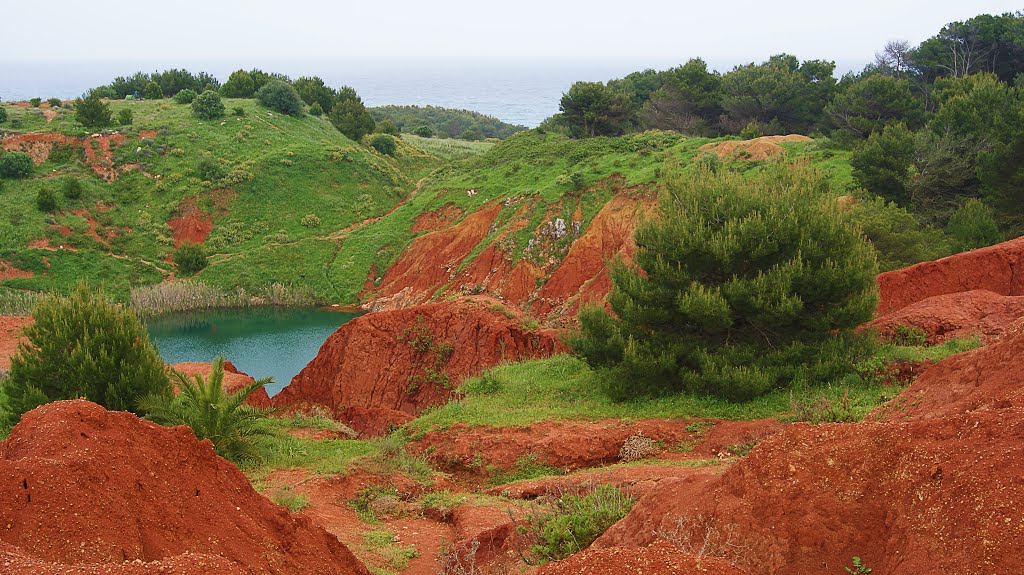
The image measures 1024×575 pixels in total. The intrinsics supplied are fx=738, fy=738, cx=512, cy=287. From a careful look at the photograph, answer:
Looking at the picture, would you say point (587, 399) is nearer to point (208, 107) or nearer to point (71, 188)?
point (71, 188)

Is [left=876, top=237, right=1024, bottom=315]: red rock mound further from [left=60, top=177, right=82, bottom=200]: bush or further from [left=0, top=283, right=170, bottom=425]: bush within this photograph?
[left=60, top=177, right=82, bottom=200]: bush

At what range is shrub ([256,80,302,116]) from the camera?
65.1m

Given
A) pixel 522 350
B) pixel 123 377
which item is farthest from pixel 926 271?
pixel 123 377

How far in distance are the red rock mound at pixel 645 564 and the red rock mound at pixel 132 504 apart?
244 centimetres

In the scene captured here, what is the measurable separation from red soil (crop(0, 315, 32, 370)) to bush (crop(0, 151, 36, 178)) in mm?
22121

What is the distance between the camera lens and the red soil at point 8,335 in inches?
1009

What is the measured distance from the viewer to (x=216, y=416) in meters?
12.5

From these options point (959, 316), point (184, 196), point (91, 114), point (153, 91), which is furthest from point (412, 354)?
point (153, 91)

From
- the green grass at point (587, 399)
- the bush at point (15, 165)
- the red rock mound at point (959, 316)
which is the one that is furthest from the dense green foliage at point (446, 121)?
the red rock mound at point (959, 316)

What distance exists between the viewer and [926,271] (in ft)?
65.7

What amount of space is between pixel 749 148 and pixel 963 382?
30841 millimetres

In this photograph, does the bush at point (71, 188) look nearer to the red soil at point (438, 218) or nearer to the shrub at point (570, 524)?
the red soil at point (438, 218)

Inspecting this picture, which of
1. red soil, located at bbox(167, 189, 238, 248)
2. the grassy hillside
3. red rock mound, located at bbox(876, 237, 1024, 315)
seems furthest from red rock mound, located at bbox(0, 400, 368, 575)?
red soil, located at bbox(167, 189, 238, 248)

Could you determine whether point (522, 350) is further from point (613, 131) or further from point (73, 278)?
point (613, 131)
